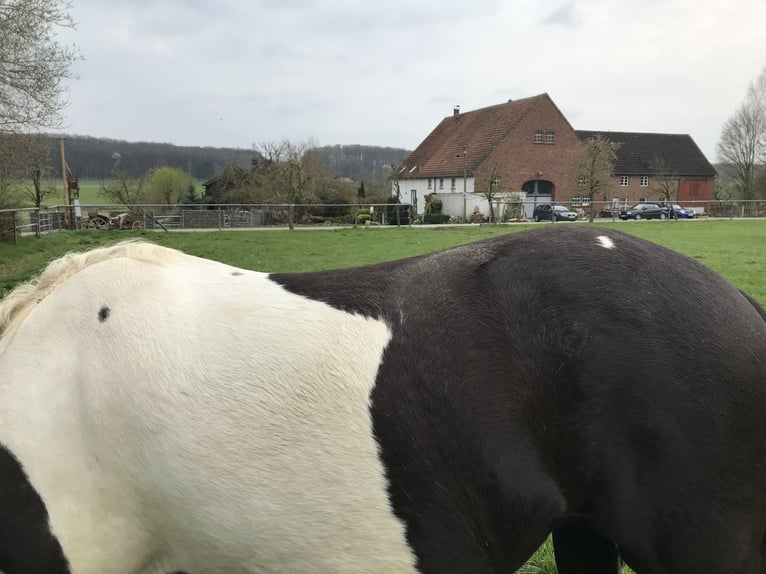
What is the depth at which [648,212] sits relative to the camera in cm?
4306

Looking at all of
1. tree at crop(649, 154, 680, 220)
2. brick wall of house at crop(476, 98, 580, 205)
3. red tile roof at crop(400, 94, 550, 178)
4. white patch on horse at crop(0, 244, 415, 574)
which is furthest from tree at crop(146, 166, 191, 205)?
white patch on horse at crop(0, 244, 415, 574)

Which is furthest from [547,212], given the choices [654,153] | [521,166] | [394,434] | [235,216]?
[394,434]

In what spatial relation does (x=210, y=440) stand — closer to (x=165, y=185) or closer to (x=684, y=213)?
(x=684, y=213)

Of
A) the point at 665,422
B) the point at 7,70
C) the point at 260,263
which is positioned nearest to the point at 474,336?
the point at 665,422

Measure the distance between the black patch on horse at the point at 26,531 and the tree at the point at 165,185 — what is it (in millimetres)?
48022

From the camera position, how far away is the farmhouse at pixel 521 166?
47344 mm

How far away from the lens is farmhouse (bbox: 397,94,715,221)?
47.3 metres

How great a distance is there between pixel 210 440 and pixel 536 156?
167ft

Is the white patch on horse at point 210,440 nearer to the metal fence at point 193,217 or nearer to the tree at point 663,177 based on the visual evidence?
the metal fence at point 193,217

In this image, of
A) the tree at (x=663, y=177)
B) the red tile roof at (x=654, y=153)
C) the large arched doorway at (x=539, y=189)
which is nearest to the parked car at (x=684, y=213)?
the large arched doorway at (x=539, y=189)

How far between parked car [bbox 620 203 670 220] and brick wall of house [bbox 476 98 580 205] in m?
6.24

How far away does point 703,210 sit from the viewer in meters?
46.0

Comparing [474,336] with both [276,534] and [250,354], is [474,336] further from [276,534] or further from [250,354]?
[276,534]

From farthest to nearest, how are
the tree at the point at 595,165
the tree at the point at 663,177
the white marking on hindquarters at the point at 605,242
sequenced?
1. the tree at the point at 663,177
2. the tree at the point at 595,165
3. the white marking on hindquarters at the point at 605,242
